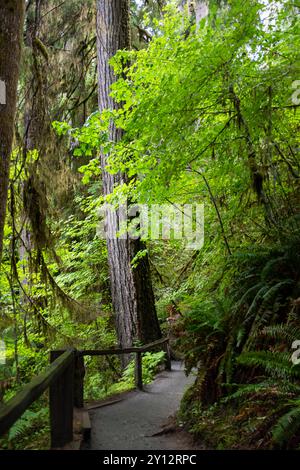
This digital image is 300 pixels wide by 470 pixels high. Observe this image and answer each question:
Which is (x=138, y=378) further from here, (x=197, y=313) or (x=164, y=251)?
(x=164, y=251)

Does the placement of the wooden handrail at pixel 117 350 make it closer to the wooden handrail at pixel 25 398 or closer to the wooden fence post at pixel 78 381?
the wooden fence post at pixel 78 381

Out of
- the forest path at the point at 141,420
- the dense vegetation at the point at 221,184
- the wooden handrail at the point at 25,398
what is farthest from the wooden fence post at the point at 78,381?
the wooden handrail at the point at 25,398

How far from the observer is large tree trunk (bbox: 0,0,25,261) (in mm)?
4273

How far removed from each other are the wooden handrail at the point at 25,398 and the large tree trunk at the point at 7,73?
141cm

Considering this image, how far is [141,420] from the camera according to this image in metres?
6.18

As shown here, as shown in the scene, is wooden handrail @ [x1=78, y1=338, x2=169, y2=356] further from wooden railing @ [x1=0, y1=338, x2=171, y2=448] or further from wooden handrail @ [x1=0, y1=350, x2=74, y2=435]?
wooden handrail @ [x1=0, y1=350, x2=74, y2=435]

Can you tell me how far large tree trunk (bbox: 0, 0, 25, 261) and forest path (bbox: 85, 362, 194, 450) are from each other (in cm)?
289

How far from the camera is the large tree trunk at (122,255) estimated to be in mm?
10031

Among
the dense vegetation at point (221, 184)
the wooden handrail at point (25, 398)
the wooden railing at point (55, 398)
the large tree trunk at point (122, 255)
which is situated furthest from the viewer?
the large tree trunk at point (122, 255)

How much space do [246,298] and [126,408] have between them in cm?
298

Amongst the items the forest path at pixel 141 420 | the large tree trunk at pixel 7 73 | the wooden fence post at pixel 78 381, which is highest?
the large tree trunk at pixel 7 73

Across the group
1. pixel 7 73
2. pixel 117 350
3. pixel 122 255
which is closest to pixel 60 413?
pixel 117 350

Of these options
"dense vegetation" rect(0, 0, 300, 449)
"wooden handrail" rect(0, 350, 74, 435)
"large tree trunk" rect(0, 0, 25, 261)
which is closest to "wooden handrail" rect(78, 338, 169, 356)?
"dense vegetation" rect(0, 0, 300, 449)

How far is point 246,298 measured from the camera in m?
5.52
